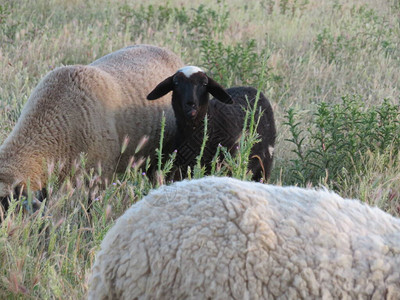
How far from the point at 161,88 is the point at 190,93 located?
0.35 meters

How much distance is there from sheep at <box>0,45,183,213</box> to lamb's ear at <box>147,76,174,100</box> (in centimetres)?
32

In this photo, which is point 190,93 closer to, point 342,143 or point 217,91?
point 217,91

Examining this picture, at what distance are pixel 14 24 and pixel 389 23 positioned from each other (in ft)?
21.1

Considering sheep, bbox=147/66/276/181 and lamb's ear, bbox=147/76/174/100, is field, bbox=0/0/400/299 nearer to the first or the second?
sheep, bbox=147/66/276/181

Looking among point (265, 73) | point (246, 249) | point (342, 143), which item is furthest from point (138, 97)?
point (246, 249)

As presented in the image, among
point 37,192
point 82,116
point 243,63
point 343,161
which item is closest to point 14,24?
point 243,63

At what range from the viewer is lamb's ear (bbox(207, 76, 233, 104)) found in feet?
16.6

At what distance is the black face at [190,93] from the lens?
488 cm

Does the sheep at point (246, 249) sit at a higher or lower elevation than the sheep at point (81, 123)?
higher

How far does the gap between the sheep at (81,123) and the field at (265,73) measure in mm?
265

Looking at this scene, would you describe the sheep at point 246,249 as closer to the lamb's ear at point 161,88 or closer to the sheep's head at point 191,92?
the sheep's head at point 191,92

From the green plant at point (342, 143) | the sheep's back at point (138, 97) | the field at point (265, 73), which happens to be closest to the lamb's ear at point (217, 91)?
the field at point (265, 73)

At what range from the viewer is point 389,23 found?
10.3 metres

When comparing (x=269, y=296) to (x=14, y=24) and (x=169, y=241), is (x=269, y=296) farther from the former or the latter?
(x=14, y=24)
